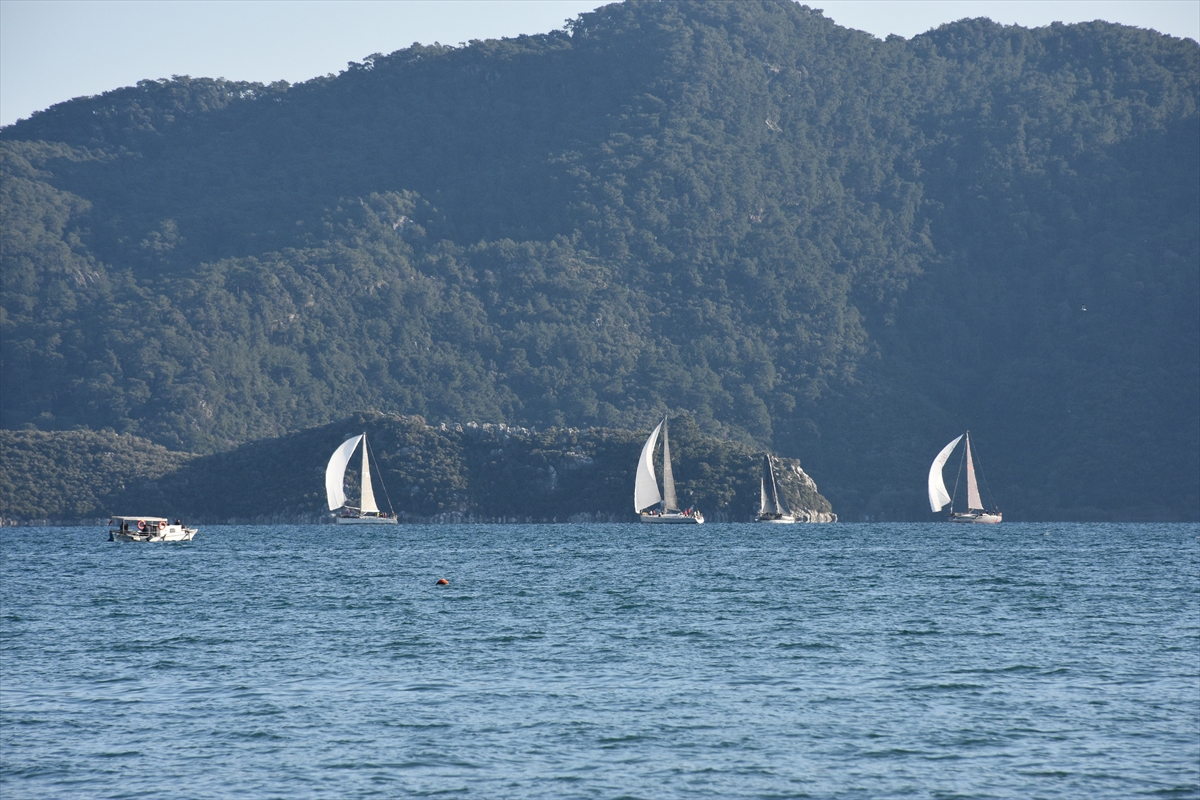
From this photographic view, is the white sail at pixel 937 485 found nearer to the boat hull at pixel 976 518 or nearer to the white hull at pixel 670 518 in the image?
the boat hull at pixel 976 518

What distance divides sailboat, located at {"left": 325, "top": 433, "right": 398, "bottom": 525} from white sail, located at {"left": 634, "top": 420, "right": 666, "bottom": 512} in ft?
92.0

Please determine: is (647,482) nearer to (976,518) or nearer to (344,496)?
(344,496)

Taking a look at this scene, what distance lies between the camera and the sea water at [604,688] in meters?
23.3

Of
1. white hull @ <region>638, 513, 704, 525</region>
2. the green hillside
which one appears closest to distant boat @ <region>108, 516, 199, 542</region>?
white hull @ <region>638, 513, 704, 525</region>

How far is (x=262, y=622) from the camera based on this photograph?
43.1 metres

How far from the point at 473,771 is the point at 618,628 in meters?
17.6

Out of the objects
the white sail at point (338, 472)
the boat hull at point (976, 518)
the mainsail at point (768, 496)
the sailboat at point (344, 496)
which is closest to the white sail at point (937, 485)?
the boat hull at point (976, 518)

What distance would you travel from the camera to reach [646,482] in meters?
134

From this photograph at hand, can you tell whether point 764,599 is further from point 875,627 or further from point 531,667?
point 531,667

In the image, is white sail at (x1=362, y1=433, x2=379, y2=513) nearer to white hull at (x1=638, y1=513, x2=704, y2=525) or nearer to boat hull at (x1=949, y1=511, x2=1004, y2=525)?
white hull at (x1=638, y1=513, x2=704, y2=525)

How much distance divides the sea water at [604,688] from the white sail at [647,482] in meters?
71.4

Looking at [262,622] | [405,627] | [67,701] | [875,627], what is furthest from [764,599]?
[67,701]

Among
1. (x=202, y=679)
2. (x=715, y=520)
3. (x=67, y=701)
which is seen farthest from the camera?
(x=715, y=520)

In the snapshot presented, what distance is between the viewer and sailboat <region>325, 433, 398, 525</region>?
13962 cm
